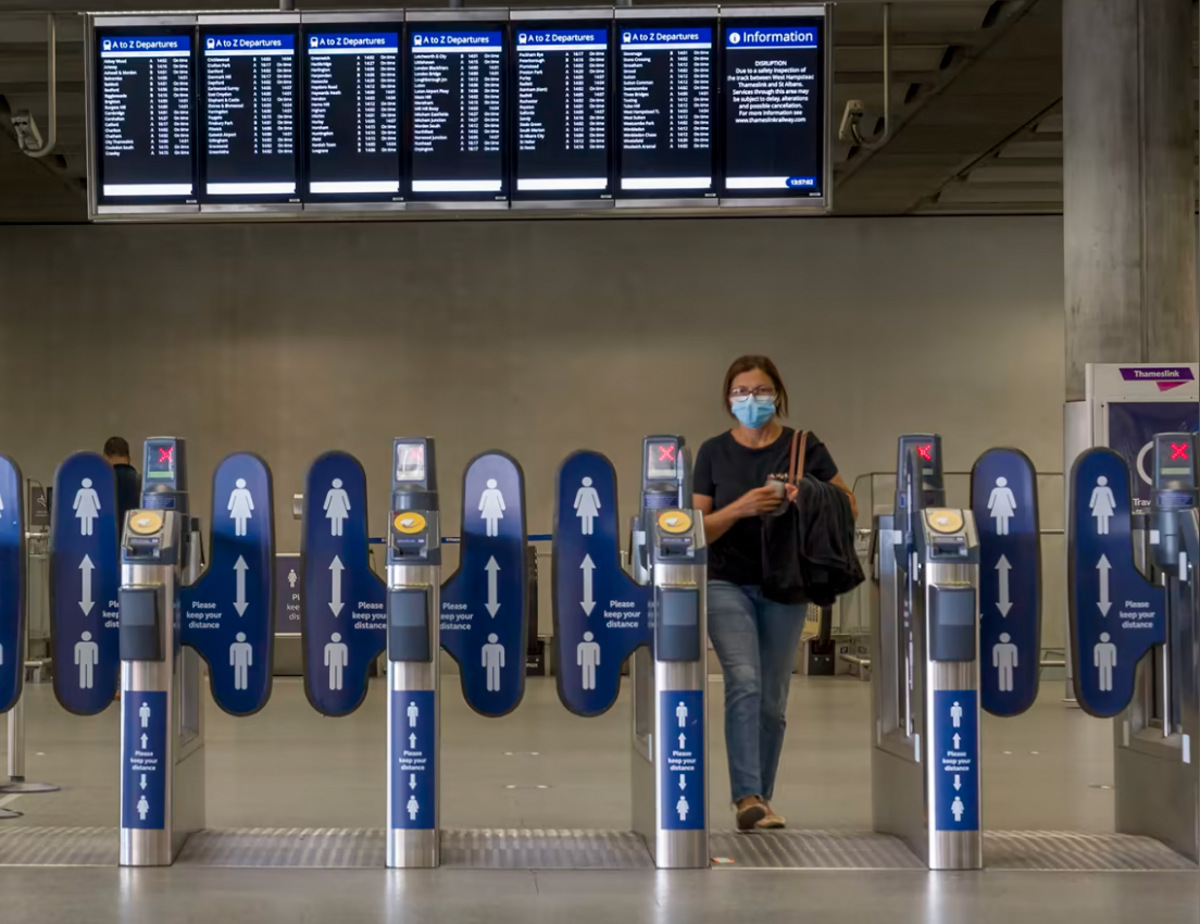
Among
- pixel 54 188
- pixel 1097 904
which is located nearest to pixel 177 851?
pixel 1097 904

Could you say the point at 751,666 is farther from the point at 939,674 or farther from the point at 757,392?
the point at 757,392

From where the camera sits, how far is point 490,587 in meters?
5.25

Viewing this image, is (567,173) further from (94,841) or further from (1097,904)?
(1097,904)

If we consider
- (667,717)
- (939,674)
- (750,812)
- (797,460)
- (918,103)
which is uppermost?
(918,103)

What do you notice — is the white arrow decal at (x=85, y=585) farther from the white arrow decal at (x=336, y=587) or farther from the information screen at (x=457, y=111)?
the information screen at (x=457, y=111)

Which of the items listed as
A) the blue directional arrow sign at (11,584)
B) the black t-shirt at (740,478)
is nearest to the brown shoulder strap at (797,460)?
the black t-shirt at (740,478)

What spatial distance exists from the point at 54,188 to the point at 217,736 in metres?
6.56

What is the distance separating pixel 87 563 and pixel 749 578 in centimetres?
218

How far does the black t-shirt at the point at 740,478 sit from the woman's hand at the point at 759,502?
0.31 ft

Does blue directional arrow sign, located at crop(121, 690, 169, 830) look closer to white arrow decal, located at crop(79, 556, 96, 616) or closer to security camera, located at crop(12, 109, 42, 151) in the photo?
white arrow decal, located at crop(79, 556, 96, 616)

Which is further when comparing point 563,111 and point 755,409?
point 563,111

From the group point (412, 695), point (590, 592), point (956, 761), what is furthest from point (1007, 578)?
point (412, 695)

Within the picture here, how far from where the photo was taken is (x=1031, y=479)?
522 centimetres

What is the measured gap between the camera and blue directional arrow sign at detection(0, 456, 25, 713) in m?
5.27
